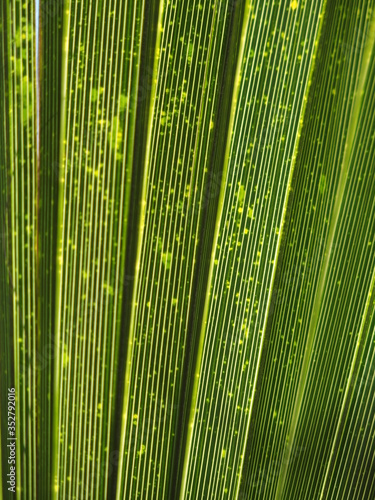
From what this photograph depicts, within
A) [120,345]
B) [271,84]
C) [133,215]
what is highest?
[271,84]

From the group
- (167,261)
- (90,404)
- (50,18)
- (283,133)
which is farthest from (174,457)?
(50,18)

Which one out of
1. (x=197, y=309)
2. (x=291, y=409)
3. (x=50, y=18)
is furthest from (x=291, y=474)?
(x=50, y=18)

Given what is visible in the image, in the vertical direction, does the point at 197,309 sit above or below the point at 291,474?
above

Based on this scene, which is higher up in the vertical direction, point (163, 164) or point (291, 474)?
point (163, 164)

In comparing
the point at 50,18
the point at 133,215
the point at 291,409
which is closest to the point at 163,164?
the point at 133,215

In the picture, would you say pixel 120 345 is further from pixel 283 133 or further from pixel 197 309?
pixel 283 133

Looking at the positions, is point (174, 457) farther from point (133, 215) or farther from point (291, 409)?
point (133, 215)

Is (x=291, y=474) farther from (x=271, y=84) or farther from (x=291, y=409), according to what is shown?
(x=271, y=84)
